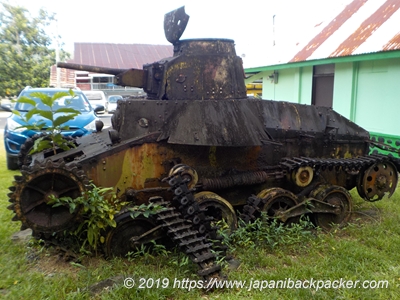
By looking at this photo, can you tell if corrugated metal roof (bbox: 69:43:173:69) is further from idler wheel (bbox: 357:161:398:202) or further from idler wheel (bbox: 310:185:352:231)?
idler wheel (bbox: 310:185:352:231)

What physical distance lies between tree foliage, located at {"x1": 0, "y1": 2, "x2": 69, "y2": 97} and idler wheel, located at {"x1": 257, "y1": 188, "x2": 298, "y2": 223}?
21026mm

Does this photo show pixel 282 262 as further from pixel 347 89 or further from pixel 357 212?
pixel 347 89

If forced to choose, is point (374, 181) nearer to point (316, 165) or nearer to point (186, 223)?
point (316, 165)

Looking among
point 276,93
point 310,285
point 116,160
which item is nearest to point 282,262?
point 310,285

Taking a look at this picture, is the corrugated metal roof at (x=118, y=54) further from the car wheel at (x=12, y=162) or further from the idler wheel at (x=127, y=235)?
the idler wheel at (x=127, y=235)

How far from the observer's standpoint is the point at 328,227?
626cm

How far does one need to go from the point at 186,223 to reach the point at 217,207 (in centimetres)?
69

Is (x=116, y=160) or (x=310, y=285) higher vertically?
(x=116, y=160)

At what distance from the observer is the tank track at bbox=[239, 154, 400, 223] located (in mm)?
5777

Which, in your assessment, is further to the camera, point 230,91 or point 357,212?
point 357,212

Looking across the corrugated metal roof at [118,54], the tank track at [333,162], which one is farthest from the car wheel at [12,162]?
the corrugated metal roof at [118,54]

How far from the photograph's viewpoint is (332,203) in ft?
20.5

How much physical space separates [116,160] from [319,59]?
8281 mm

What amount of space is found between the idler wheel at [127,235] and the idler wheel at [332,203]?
254 cm
